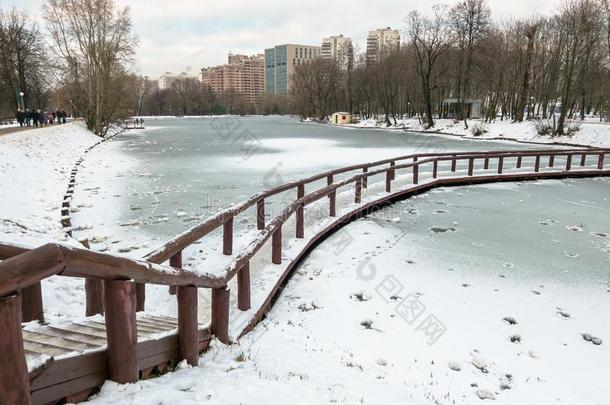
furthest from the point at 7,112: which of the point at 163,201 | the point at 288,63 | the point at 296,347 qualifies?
the point at 288,63

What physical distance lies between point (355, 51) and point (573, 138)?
5863 centimetres

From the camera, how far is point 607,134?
3200 centimetres

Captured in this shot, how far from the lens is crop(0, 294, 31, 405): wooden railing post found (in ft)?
5.66

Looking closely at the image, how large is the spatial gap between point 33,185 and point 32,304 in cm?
1206

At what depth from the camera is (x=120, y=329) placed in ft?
7.93

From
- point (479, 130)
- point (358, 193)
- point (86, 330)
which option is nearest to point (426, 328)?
point (86, 330)

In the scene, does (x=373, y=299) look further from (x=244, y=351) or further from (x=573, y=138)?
(x=573, y=138)

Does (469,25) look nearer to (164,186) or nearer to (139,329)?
(164,186)

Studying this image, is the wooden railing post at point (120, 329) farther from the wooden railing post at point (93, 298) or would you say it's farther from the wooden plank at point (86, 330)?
the wooden railing post at point (93, 298)

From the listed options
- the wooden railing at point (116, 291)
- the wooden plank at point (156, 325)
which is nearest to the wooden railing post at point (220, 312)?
the wooden railing at point (116, 291)

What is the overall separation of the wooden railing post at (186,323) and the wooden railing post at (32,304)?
98 centimetres

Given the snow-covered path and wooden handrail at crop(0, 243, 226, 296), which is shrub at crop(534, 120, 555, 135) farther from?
wooden handrail at crop(0, 243, 226, 296)

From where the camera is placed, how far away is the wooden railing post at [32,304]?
314 cm

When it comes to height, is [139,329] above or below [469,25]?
below
